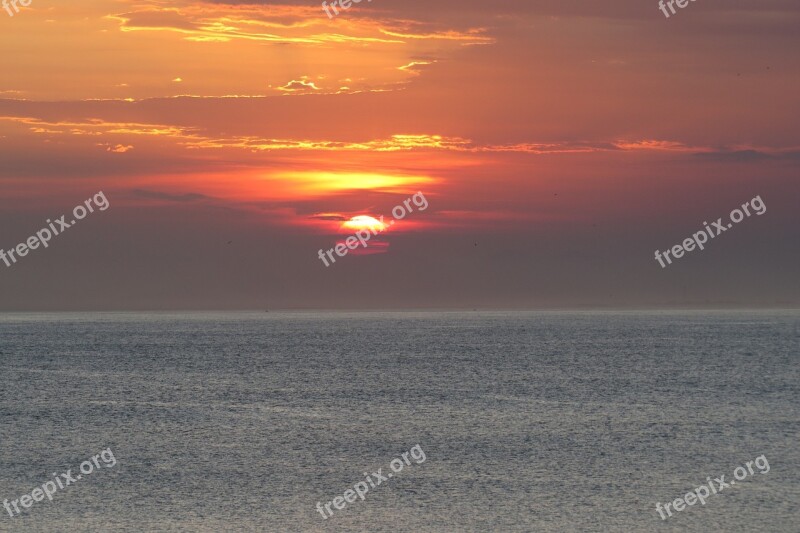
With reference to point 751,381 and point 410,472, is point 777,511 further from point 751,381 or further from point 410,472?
point 751,381

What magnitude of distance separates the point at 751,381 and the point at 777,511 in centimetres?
4253

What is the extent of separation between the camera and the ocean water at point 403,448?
19.9 meters

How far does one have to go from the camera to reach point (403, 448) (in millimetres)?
29797

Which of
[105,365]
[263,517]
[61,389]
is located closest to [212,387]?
[61,389]

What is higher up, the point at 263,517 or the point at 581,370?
the point at 263,517

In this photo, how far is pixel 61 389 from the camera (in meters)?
52.7

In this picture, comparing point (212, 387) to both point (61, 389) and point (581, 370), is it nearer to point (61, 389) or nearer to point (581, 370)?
point (61, 389)

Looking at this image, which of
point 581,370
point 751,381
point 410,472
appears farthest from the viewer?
point 581,370

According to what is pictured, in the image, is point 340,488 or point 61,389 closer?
point 340,488

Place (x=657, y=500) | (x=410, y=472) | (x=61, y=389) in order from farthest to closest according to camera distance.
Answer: (x=61, y=389) → (x=410, y=472) → (x=657, y=500)

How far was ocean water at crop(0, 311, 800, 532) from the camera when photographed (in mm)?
19891

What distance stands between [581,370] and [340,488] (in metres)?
48.4

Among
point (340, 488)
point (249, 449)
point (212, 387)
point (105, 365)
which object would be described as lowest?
point (105, 365)

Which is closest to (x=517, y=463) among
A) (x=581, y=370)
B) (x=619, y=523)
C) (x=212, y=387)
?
(x=619, y=523)
